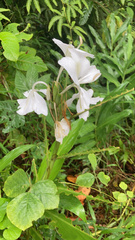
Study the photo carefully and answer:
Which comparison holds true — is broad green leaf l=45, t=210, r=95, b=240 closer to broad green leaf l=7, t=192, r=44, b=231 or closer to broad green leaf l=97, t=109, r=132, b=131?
broad green leaf l=7, t=192, r=44, b=231

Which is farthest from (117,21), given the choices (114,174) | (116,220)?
(116,220)

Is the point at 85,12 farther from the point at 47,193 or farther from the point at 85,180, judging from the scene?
the point at 47,193

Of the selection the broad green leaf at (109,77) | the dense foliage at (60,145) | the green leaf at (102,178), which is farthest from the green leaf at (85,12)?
→ the green leaf at (102,178)

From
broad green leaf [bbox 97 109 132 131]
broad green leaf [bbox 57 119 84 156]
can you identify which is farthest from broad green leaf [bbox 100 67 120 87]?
broad green leaf [bbox 57 119 84 156]

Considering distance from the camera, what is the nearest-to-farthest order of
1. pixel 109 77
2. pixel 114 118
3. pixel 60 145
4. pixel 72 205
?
pixel 72 205
pixel 60 145
pixel 114 118
pixel 109 77

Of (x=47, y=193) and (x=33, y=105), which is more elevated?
(x=33, y=105)

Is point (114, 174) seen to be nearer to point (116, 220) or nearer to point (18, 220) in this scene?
point (116, 220)

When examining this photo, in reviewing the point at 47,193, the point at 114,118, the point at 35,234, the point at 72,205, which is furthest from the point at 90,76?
the point at 114,118
